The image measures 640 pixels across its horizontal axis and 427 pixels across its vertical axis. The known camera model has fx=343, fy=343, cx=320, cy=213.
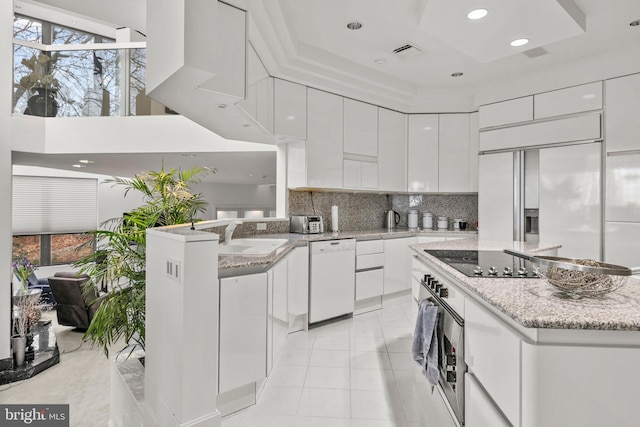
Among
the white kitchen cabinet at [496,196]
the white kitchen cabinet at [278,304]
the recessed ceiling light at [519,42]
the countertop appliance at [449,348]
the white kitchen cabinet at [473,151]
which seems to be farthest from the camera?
the white kitchen cabinet at [473,151]

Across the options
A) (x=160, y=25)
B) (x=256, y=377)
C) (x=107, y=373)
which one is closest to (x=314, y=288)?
(x=256, y=377)

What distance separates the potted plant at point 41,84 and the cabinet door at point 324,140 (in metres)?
3.54

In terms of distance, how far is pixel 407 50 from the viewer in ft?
11.1

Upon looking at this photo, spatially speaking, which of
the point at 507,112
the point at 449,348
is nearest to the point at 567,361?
the point at 449,348

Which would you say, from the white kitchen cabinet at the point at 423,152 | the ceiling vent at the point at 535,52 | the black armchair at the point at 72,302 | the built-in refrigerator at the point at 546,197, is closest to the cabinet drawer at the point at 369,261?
the white kitchen cabinet at the point at 423,152

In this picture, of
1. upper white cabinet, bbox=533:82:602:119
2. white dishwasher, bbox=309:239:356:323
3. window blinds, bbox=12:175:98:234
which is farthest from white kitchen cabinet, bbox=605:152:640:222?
window blinds, bbox=12:175:98:234

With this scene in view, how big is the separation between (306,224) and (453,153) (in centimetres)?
225

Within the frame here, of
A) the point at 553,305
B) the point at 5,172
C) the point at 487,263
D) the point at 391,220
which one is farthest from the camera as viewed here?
the point at 391,220

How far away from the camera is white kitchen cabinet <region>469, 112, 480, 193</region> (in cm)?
447

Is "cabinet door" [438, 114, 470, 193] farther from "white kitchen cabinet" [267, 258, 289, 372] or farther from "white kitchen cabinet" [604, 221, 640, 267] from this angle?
"white kitchen cabinet" [267, 258, 289, 372]

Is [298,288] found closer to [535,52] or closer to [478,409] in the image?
[478,409]

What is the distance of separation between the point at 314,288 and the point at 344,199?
155 cm

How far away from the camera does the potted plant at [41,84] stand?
14.2 feet

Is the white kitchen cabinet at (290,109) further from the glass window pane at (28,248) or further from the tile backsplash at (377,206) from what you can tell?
the glass window pane at (28,248)
